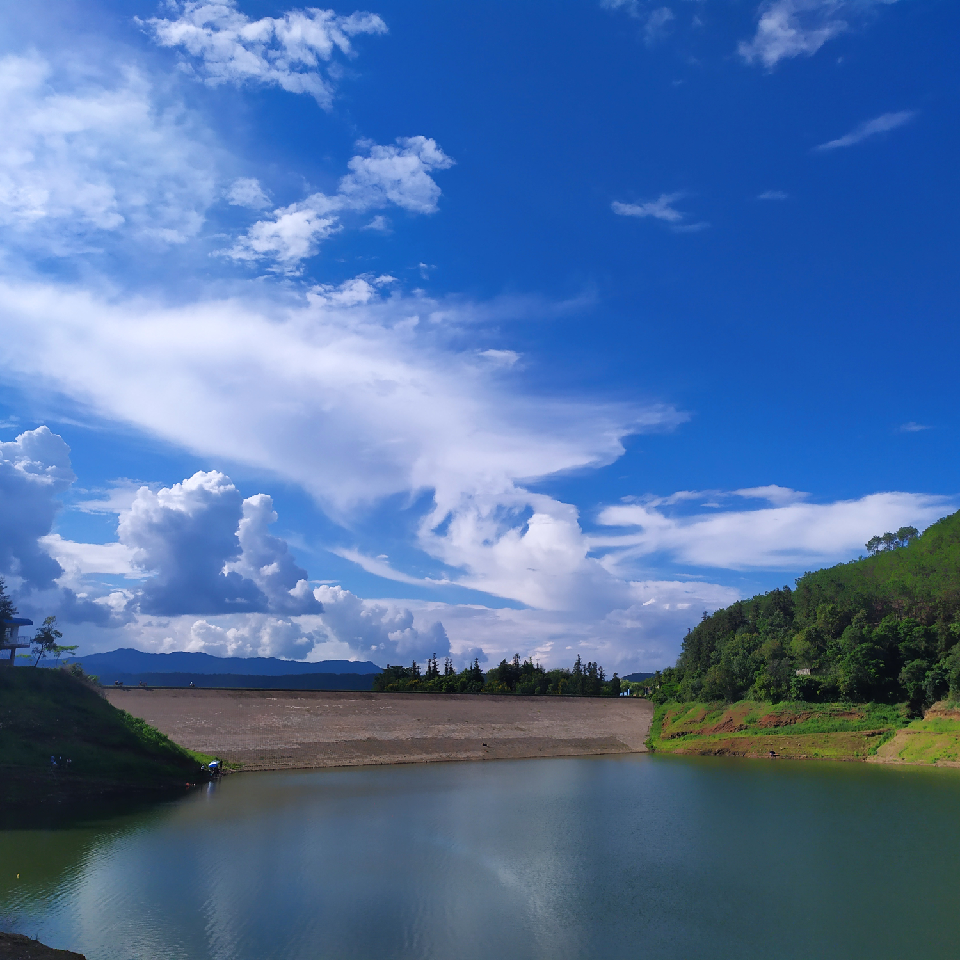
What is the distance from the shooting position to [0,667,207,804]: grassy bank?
3331 centimetres

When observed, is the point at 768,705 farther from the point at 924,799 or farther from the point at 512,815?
the point at 512,815

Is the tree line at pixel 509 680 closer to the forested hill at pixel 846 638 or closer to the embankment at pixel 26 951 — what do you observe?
the forested hill at pixel 846 638

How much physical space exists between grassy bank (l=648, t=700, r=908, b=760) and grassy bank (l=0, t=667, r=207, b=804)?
45.3 m

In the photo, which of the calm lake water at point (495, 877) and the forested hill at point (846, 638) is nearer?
the calm lake water at point (495, 877)

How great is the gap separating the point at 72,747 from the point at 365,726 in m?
22.7

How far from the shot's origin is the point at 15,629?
1761 inches

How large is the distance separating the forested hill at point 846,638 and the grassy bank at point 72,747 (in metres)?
53.4

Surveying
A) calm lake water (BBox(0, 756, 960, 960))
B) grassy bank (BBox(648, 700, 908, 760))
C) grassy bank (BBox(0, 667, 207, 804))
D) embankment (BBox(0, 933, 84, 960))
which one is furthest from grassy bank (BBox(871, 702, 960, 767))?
embankment (BBox(0, 933, 84, 960))

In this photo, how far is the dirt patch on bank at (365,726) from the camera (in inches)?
1896

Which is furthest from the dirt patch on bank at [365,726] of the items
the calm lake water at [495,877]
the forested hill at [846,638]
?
the forested hill at [846,638]

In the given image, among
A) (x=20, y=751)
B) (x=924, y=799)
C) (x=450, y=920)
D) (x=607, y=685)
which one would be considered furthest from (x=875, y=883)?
(x=607, y=685)

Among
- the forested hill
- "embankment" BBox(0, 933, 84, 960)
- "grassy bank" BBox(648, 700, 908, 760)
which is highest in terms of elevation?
the forested hill

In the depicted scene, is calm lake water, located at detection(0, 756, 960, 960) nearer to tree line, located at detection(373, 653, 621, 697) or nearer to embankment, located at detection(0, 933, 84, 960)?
embankment, located at detection(0, 933, 84, 960)

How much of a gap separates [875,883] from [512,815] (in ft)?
49.5
